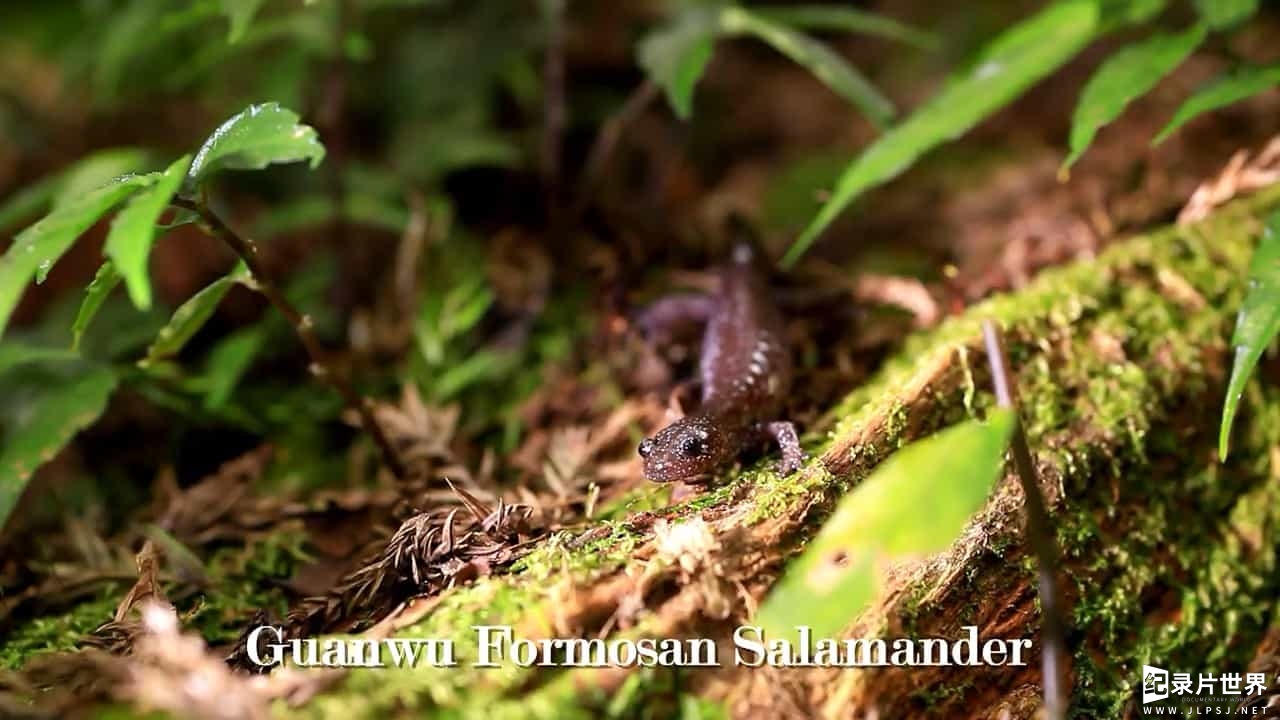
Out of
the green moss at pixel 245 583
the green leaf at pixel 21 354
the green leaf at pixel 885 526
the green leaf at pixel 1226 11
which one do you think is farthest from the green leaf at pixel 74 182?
the green leaf at pixel 1226 11

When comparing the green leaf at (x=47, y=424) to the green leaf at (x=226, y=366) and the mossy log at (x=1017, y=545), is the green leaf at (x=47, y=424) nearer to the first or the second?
the green leaf at (x=226, y=366)

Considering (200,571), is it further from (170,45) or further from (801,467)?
(170,45)

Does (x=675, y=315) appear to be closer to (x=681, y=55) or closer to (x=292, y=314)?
(x=681, y=55)

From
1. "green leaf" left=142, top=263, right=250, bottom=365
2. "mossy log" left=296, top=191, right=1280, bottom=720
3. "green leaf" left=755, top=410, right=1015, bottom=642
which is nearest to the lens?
"green leaf" left=755, top=410, right=1015, bottom=642

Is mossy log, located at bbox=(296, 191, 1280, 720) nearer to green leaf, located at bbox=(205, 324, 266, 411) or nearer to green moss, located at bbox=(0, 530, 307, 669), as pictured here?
green moss, located at bbox=(0, 530, 307, 669)

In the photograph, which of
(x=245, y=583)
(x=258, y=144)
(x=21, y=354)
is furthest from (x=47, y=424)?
(x=258, y=144)

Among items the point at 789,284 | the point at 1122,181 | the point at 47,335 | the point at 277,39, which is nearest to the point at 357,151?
the point at 277,39

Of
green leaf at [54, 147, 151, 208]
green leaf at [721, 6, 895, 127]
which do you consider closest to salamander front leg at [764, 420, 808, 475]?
green leaf at [721, 6, 895, 127]
